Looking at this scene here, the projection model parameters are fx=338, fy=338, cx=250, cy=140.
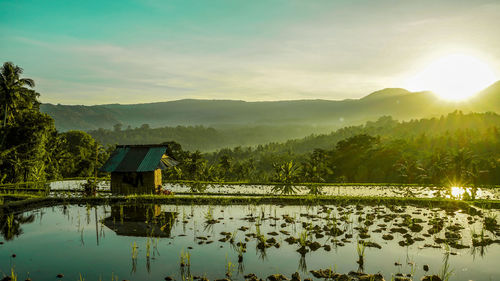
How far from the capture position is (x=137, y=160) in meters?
28.8

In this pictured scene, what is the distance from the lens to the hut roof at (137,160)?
92.1ft

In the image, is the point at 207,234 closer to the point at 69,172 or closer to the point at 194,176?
the point at 194,176

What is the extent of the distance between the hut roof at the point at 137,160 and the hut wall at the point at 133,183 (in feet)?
2.57

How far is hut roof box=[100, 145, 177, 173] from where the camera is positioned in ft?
92.1

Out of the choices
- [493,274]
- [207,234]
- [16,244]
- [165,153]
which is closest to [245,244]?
[207,234]

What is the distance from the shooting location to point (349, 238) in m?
16.3

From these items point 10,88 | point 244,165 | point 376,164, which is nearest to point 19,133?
point 10,88

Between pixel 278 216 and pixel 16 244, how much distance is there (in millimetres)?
13713

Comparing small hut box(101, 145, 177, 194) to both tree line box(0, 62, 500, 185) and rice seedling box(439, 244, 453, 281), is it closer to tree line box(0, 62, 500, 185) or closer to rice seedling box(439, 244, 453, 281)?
tree line box(0, 62, 500, 185)

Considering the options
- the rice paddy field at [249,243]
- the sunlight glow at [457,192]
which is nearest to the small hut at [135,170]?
the rice paddy field at [249,243]

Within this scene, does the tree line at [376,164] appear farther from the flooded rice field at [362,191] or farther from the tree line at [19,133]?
the tree line at [19,133]

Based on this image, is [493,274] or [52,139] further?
[52,139]

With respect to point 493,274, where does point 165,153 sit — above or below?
above

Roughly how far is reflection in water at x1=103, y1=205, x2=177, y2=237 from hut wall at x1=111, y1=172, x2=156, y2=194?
4384mm
